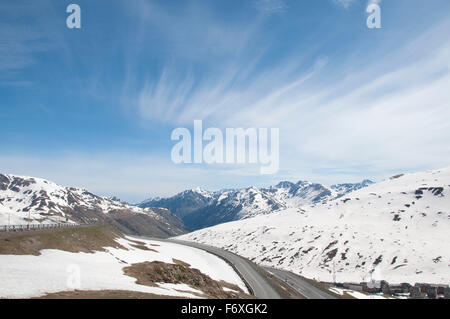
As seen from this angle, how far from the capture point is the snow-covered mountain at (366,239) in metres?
100

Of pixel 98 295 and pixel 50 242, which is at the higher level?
pixel 98 295

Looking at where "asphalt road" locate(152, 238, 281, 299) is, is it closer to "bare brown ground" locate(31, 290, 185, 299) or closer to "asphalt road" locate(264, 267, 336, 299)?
"asphalt road" locate(264, 267, 336, 299)

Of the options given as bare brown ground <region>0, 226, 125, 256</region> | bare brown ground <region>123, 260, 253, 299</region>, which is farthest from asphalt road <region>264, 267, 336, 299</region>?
bare brown ground <region>0, 226, 125, 256</region>

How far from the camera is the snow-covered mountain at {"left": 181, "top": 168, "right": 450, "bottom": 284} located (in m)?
100

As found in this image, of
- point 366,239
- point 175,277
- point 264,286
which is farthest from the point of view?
point 366,239

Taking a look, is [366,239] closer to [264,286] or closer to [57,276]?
[264,286]

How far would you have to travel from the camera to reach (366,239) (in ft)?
422

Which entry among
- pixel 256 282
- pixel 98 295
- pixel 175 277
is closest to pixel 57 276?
pixel 98 295

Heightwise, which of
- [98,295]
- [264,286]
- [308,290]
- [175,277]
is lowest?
[308,290]

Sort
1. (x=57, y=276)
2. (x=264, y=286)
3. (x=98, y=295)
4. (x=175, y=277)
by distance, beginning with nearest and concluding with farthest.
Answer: (x=98, y=295)
(x=57, y=276)
(x=175, y=277)
(x=264, y=286)

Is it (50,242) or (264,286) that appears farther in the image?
(264,286)

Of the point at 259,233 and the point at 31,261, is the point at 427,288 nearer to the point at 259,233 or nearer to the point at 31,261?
the point at 31,261

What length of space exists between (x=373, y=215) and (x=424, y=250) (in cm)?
5710
